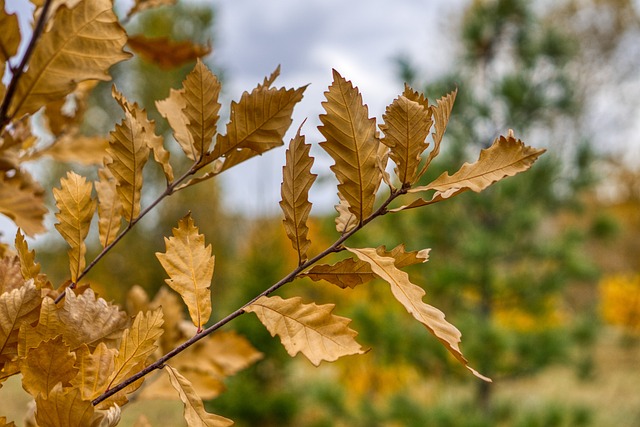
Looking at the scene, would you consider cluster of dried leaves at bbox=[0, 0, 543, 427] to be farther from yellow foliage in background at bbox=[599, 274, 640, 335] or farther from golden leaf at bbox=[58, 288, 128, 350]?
yellow foliage in background at bbox=[599, 274, 640, 335]

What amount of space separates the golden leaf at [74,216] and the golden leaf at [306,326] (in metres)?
0.12

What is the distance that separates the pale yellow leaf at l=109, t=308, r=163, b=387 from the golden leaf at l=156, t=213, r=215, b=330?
3cm

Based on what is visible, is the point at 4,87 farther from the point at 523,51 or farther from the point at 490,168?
the point at 523,51

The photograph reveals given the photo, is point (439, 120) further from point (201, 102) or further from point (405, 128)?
point (201, 102)

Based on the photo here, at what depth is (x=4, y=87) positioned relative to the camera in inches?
13.5

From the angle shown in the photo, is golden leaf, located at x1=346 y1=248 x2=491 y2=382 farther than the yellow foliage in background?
No

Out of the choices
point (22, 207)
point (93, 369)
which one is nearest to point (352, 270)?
point (93, 369)

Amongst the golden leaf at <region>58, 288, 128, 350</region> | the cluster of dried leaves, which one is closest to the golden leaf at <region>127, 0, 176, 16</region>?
the cluster of dried leaves

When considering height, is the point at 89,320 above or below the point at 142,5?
below

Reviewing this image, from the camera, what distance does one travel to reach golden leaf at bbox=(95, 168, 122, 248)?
38 centimetres

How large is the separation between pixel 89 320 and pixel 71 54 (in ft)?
0.46

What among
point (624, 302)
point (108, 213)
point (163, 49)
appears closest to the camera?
point (108, 213)

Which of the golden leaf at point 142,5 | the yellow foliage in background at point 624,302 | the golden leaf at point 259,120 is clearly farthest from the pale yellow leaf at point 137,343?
the yellow foliage in background at point 624,302

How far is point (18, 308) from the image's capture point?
0.31 m
